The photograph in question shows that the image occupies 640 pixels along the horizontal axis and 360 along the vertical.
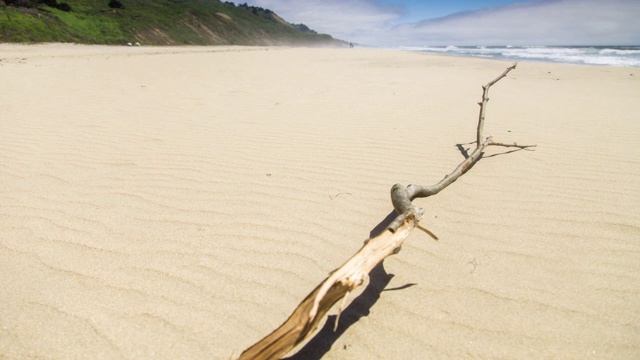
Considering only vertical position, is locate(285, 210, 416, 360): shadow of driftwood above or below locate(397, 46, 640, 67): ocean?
below

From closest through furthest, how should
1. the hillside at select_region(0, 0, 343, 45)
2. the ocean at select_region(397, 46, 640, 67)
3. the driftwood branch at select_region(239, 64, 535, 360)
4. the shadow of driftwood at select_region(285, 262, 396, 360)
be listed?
the driftwood branch at select_region(239, 64, 535, 360)
the shadow of driftwood at select_region(285, 262, 396, 360)
the ocean at select_region(397, 46, 640, 67)
the hillside at select_region(0, 0, 343, 45)

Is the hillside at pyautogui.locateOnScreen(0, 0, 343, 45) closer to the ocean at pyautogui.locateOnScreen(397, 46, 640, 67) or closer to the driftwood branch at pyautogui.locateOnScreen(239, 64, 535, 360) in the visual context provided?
the driftwood branch at pyautogui.locateOnScreen(239, 64, 535, 360)

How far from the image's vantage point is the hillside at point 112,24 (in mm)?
23802

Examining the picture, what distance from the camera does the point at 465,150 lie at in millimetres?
3992

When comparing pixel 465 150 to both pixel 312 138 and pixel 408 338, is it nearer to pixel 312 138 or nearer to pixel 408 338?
pixel 312 138

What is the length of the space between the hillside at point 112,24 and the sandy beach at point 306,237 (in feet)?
83.7

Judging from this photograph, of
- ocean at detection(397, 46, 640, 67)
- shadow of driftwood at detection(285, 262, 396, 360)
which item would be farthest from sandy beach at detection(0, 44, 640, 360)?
ocean at detection(397, 46, 640, 67)

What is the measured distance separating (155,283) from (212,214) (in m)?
0.77

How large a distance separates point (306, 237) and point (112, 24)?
3962 centimetres

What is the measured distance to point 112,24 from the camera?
33594 mm

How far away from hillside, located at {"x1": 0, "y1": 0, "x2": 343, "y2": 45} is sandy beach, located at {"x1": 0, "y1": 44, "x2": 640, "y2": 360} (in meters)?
25.5

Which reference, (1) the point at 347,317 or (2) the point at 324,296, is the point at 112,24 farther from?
(2) the point at 324,296

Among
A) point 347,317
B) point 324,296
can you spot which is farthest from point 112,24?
point 324,296

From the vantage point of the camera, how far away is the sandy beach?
1586 mm
